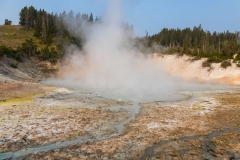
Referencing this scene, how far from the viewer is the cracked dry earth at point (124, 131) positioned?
948cm

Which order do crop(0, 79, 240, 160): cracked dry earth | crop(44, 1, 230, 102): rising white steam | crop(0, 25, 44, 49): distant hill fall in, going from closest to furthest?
crop(0, 79, 240, 160): cracked dry earth < crop(44, 1, 230, 102): rising white steam < crop(0, 25, 44, 49): distant hill

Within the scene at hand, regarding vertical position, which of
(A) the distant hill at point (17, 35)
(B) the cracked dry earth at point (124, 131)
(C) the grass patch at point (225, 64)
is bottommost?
(B) the cracked dry earth at point (124, 131)

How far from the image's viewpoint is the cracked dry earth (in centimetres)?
948

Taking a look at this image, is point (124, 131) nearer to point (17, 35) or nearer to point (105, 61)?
point (105, 61)

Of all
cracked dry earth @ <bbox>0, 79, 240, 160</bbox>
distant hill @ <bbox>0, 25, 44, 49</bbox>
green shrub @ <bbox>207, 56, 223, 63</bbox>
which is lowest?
cracked dry earth @ <bbox>0, 79, 240, 160</bbox>

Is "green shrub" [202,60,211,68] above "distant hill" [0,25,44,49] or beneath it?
beneath

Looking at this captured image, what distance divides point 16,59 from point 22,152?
133 feet

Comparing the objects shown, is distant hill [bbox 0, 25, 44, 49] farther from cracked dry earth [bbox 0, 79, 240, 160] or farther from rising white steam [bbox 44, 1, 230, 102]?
cracked dry earth [bbox 0, 79, 240, 160]

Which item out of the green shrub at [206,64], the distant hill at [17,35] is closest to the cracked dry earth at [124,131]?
the green shrub at [206,64]

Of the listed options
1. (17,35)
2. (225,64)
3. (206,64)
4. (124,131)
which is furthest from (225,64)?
(17,35)

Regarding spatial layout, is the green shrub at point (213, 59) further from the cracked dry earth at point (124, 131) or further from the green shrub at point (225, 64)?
the cracked dry earth at point (124, 131)

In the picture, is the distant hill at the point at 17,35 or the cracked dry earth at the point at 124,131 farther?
the distant hill at the point at 17,35

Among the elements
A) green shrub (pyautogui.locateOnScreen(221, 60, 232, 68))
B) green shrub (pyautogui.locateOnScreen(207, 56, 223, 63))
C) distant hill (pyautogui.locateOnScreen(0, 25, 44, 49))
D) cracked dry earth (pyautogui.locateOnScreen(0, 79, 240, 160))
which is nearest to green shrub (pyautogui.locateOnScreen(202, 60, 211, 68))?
green shrub (pyautogui.locateOnScreen(207, 56, 223, 63))

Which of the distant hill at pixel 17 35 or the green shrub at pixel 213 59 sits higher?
the distant hill at pixel 17 35
